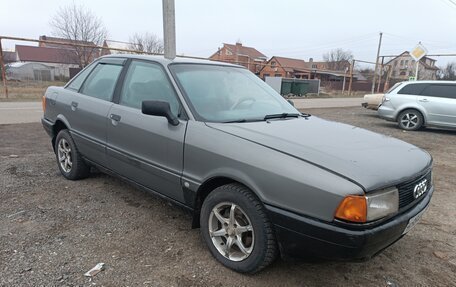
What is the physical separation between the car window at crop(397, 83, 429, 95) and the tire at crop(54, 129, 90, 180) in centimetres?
943

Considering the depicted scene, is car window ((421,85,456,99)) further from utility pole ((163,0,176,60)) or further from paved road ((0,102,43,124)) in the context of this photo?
paved road ((0,102,43,124))

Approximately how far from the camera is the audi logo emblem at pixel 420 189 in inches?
98.9

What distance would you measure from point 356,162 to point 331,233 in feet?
1.69

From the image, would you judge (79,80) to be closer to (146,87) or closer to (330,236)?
(146,87)

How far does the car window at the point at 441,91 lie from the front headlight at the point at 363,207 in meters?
9.05

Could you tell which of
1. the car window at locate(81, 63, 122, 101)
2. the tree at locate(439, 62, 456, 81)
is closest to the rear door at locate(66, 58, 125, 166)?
the car window at locate(81, 63, 122, 101)

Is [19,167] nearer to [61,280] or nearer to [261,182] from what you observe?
[61,280]

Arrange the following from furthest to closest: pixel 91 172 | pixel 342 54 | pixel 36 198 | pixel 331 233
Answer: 1. pixel 342 54
2. pixel 91 172
3. pixel 36 198
4. pixel 331 233

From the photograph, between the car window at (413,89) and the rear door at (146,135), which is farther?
the car window at (413,89)

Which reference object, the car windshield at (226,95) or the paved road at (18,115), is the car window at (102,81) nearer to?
the car windshield at (226,95)

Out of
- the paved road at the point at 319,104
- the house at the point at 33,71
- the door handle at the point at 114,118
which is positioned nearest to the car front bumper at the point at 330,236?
the door handle at the point at 114,118

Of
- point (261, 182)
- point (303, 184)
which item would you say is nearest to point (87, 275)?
point (261, 182)

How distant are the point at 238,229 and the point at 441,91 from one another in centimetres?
946

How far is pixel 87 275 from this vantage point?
8.35 feet
